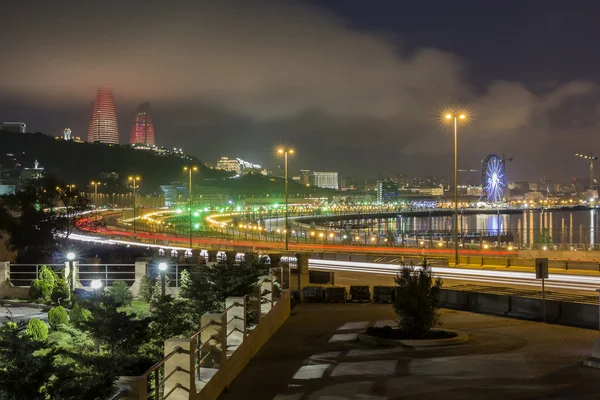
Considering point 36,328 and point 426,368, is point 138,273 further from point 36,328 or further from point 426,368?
point 426,368

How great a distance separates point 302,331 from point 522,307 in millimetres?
6577

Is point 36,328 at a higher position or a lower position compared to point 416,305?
lower

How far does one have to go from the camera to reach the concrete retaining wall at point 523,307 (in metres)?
19.0

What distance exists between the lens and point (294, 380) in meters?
→ 12.8

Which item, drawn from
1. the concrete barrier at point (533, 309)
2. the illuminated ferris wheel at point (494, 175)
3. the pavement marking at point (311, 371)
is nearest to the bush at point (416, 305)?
the pavement marking at point (311, 371)

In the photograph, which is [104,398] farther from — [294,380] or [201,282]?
[201,282]

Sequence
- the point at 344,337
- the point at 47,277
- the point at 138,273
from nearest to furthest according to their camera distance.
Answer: the point at 344,337 < the point at 47,277 < the point at 138,273

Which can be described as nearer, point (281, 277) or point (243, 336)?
point (243, 336)

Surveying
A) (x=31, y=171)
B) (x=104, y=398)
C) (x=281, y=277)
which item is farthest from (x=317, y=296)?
(x=31, y=171)

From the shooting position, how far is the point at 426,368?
13.6m

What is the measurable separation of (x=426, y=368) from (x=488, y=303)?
30.8ft

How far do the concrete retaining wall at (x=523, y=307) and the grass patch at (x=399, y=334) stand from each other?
13.4 feet

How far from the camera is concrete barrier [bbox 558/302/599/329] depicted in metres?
18.6

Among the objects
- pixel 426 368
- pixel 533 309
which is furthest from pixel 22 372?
pixel 533 309
